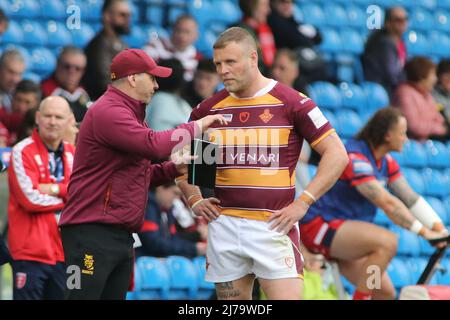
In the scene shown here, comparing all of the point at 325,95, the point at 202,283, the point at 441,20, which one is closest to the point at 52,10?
the point at 325,95

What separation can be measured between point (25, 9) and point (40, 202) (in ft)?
16.0

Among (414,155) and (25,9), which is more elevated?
(25,9)

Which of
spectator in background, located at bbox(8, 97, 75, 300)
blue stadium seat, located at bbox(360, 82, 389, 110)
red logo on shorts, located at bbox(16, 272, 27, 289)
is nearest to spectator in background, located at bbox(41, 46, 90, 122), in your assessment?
spectator in background, located at bbox(8, 97, 75, 300)

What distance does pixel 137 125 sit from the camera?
6496 millimetres

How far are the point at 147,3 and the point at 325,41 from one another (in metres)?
2.40

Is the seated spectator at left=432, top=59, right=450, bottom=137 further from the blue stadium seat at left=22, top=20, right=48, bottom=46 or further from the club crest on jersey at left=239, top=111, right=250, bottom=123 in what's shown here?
the club crest on jersey at left=239, top=111, right=250, bottom=123

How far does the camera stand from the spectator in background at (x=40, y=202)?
796 cm

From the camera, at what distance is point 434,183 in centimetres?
1305

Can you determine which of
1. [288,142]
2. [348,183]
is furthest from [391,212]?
[288,142]

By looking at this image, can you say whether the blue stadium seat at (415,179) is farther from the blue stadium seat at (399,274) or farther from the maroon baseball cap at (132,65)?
the maroon baseball cap at (132,65)

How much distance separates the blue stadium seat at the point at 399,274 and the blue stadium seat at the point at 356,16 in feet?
12.9

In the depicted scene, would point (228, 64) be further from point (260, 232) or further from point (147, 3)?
point (147, 3)

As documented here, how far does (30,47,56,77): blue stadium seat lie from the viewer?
1173 centimetres

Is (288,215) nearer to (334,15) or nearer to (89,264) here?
(89,264)
